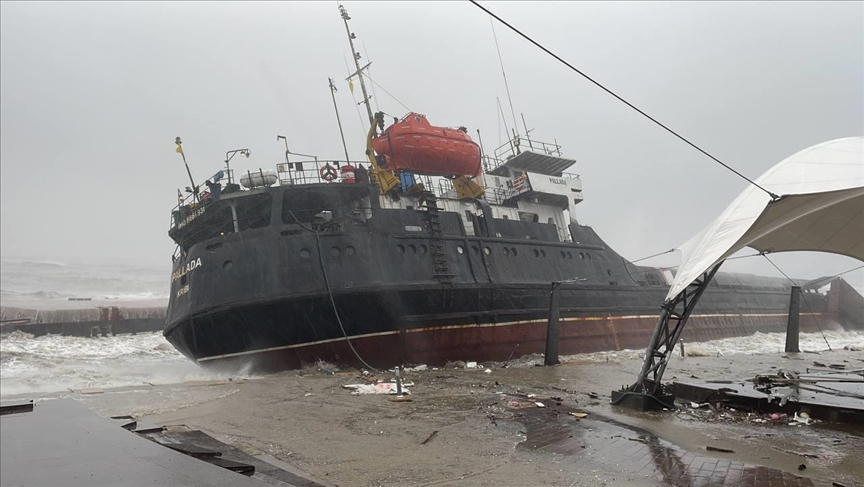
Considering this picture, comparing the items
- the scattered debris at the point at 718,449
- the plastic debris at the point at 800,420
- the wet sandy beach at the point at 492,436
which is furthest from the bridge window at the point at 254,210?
the plastic debris at the point at 800,420

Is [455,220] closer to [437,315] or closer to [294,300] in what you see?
[437,315]

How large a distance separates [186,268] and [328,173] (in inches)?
213

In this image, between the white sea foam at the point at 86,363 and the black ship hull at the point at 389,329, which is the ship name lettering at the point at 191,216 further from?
the white sea foam at the point at 86,363

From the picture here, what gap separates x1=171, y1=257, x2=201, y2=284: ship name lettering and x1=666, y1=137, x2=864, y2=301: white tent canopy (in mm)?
12975

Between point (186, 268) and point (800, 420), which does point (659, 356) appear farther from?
A: point (186, 268)

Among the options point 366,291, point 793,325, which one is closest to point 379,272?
point 366,291

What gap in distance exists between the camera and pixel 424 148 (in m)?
18.1

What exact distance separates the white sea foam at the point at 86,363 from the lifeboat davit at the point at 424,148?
9.41 m

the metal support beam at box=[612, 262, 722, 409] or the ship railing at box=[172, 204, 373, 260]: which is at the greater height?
the ship railing at box=[172, 204, 373, 260]

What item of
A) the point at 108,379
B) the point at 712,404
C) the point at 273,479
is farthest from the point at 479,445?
the point at 108,379

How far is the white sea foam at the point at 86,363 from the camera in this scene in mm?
14633

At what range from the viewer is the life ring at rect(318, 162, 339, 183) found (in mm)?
16734

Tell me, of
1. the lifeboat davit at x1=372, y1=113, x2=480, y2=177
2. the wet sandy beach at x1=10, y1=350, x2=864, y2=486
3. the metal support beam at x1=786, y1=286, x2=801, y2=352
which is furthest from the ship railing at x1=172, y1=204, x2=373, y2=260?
the metal support beam at x1=786, y1=286, x2=801, y2=352

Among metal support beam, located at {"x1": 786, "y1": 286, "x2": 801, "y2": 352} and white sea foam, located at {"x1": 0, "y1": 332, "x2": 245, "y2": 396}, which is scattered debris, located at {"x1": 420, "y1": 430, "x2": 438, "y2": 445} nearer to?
white sea foam, located at {"x1": 0, "y1": 332, "x2": 245, "y2": 396}
